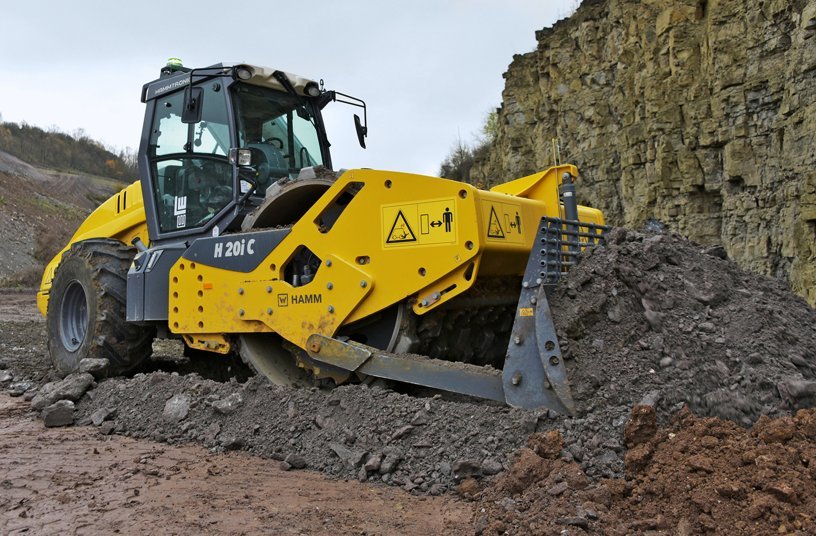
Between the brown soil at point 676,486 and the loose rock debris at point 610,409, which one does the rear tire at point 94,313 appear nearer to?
the loose rock debris at point 610,409

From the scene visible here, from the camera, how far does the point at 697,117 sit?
12.4 m

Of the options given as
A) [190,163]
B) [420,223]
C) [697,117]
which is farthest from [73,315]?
[697,117]

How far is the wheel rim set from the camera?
262 inches

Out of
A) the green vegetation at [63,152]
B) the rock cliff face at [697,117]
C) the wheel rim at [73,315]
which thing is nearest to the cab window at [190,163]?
the wheel rim at [73,315]

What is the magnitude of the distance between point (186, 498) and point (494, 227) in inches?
88.1

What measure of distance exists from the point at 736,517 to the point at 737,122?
10167 millimetres

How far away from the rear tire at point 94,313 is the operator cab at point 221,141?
0.47 metres

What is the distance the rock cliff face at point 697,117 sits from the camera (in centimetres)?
1004

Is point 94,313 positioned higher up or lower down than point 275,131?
lower down

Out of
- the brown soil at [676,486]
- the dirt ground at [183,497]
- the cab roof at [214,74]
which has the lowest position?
the dirt ground at [183,497]

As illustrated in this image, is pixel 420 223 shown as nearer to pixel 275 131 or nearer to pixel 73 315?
pixel 275 131

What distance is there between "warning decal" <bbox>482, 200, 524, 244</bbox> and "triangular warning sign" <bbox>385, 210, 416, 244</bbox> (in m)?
0.46

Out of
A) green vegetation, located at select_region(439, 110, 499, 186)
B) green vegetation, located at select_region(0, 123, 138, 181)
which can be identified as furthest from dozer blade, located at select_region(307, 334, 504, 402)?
green vegetation, located at select_region(0, 123, 138, 181)

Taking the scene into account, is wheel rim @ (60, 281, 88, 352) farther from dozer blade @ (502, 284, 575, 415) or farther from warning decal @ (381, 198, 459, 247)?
dozer blade @ (502, 284, 575, 415)
